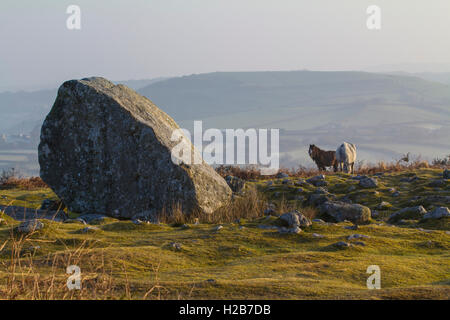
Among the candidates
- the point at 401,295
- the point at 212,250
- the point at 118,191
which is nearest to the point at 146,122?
the point at 118,191

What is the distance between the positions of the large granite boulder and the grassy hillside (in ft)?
3.92

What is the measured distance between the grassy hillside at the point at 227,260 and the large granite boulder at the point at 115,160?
1.19m

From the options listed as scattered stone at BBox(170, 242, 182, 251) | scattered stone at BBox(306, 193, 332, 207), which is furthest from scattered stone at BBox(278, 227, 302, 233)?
scattered stone at BBox(306, 193, 332, 207)

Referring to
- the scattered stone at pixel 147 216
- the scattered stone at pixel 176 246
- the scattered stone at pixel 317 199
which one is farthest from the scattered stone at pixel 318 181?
the scattered stone at pixel 176 246

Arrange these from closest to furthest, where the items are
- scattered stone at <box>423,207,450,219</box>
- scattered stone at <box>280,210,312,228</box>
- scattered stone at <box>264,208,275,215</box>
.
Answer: scattered stone at <box>280,210,312,228</box> < scattered stone at <box>423,207,450,219</box> < scattered stone at <box>264,208,275,215</box>

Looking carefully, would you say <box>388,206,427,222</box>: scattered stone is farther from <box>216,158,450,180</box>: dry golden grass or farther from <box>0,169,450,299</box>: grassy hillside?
<box>216,158,450,180</box>: dry golden grass

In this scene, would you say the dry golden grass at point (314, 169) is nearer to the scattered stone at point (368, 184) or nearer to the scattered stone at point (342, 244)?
the scattered stone at point (368, 184)

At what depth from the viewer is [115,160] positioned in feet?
41.8

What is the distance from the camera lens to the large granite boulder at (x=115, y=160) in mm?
12133

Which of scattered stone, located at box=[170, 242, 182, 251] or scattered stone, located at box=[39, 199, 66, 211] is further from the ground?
scattered stone, located at box=[170, 242, 182, 251]

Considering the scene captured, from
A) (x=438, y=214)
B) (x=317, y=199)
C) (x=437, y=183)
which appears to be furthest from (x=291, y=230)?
(x=437, y=183)

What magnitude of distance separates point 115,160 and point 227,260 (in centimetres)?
646

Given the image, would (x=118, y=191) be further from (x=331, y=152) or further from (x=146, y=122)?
(x=331, y=152)

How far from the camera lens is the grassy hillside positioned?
4.65 m
